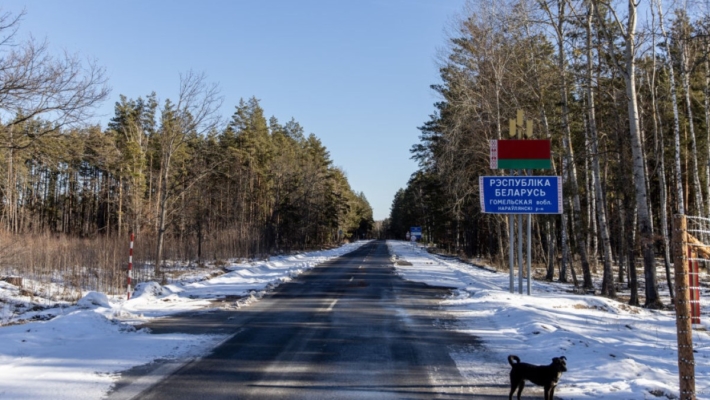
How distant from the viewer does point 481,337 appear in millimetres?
9688

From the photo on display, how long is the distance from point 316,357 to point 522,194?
36.6 feet

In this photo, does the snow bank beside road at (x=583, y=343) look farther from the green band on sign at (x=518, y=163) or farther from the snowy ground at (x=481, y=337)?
the green band on sign at (x=518, y=163)

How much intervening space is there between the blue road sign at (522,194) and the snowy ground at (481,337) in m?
2.93

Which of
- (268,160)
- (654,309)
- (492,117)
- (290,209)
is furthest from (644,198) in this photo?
(268,160)

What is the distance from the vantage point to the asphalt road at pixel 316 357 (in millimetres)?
6062

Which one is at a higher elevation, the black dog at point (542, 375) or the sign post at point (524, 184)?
the sign post at point (524, 184)

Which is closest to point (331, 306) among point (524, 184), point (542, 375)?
point (524, 184)

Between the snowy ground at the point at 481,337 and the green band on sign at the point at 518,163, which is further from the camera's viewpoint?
the green band on sign at the point at 518,163

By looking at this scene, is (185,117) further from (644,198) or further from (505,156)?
(644,198)

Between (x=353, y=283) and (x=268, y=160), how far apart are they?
129ft

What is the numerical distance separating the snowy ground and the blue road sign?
2927 millimetres

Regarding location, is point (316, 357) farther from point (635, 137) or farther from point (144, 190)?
point (144, 190)

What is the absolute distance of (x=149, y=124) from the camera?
52938mm

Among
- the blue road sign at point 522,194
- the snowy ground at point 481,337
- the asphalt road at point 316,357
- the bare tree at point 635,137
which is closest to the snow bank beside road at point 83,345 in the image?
the snowy ground at point 481,337
